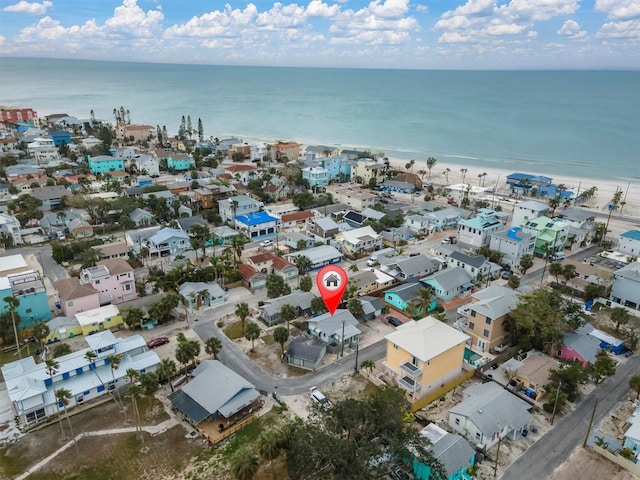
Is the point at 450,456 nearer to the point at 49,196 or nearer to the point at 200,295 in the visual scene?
the point at 200,295

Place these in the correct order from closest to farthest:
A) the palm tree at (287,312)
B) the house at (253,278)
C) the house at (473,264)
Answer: the palm tree at (287,312), the house at (253,278), the house at (473,264)

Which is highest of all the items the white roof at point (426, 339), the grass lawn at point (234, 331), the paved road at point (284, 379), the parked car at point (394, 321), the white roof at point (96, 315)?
the white roof at point (426, 339)

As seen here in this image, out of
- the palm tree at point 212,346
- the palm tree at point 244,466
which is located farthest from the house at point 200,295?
the palm tree at point 244,466

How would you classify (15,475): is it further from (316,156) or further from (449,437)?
(316,156)

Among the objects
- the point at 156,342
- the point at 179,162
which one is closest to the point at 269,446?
the point at 156,342

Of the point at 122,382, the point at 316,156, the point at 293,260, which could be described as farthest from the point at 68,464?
the point at 316,156

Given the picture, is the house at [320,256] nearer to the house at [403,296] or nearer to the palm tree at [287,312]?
the house at [403,296]

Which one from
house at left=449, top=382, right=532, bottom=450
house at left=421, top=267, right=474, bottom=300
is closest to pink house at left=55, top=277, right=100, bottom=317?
house at left=449, top=382, right=532, bottom=450

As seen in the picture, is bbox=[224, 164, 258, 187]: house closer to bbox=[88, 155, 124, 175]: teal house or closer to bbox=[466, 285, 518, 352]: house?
bbox=[88, 155, 124, 175]: teal house
